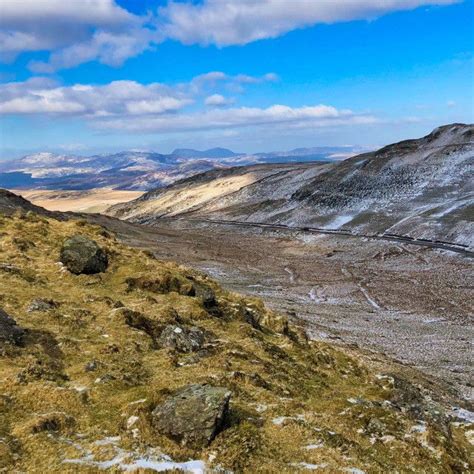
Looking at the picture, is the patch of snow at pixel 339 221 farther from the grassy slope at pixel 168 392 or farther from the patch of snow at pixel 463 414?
the grassy slope at pixel 168 392

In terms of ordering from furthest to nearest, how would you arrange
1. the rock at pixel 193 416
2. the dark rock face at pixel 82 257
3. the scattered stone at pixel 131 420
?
the dark rock face at pixel 82 257, the scattered stone at pixel 131 420, the rock at pixel 193 416

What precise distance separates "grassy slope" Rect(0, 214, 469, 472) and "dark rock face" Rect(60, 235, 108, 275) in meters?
0.76

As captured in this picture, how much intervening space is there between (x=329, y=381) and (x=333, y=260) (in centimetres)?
8538

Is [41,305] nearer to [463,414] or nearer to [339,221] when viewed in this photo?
[463,414]

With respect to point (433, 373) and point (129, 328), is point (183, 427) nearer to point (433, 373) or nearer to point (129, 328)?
point (129, 328)

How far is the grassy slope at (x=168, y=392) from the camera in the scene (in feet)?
47.6

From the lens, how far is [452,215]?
130000 mm

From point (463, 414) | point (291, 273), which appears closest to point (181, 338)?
point (463, 414)

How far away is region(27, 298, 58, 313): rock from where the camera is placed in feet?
78.4

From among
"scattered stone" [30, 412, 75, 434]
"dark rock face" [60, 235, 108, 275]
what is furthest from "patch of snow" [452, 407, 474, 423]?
"dark rock face" [60, 235, 108, 275]

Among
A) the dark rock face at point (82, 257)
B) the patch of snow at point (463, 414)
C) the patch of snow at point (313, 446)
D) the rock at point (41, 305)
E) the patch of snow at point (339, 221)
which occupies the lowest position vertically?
the patch of snow at point (339, 221)

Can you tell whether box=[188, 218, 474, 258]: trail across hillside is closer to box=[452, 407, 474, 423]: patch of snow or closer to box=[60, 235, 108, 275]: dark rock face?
box=[452, 407, 474, 423]: patch of snow

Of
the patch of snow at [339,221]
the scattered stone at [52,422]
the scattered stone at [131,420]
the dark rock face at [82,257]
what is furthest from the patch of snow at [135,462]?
the patch of snow at [339,221]

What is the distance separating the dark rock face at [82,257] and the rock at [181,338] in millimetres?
9158
